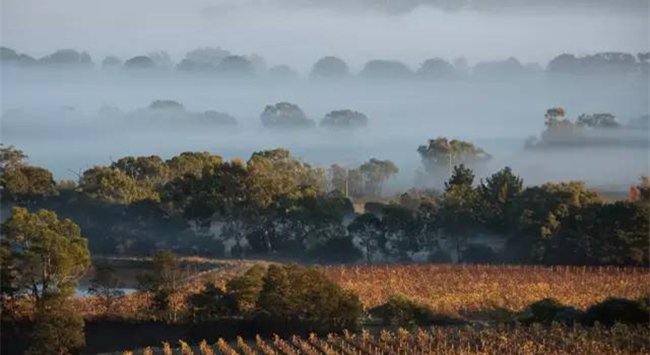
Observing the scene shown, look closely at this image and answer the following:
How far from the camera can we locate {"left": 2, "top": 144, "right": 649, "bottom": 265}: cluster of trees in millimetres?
32531

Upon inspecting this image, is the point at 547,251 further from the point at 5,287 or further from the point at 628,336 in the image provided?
the point at 5,287

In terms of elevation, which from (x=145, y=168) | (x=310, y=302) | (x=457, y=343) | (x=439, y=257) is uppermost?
(x=145, y=168)

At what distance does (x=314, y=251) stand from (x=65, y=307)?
16.5 metres

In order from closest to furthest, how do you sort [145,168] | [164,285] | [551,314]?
[551,314]
[164,285]
[145,168]

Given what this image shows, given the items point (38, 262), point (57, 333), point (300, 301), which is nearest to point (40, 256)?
point (38, 262)

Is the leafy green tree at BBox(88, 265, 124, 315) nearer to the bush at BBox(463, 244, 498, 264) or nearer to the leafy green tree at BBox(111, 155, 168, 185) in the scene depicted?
the bush at BBox(463, 244, 498, 264)

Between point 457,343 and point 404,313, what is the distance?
268 centimetres

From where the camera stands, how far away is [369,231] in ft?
115

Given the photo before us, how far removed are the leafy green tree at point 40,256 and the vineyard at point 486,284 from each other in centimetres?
666

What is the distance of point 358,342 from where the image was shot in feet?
61.9

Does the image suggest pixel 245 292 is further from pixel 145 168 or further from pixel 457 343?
pixel 145 168

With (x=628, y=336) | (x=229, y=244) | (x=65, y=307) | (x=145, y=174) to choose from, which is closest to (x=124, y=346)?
(x=65, y=307)

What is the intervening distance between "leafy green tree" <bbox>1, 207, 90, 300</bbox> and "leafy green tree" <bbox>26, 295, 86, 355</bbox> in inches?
60.6

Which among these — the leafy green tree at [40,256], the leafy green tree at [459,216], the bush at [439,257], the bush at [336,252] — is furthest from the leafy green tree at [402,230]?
the leafy green tree at [40,256]
